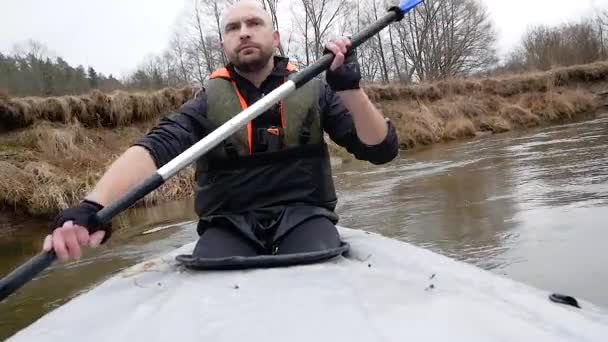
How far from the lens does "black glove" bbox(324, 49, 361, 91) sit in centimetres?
167

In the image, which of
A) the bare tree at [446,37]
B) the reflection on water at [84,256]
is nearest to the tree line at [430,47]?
the bare tree at [446,37]

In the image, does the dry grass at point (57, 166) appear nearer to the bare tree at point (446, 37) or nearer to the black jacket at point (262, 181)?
the black jacket at point (262, 181)

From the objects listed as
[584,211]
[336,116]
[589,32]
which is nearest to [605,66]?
[589,32]

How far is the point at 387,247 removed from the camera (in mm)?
1678

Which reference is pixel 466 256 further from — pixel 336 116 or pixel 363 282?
pixel 363 282

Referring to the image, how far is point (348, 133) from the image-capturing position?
1877mm

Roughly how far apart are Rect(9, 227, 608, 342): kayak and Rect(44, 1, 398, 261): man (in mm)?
295

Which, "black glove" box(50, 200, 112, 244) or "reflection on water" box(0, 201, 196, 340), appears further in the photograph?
"reflection on water" box(0, 201, 196, 340)

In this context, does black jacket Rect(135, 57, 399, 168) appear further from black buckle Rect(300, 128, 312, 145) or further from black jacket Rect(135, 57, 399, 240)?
black buckle Rect(300, 128, 312, 145)

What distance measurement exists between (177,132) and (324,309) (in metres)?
1.01

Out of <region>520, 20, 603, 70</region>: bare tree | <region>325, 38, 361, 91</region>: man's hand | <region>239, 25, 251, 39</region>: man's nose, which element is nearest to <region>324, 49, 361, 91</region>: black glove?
<region>325, 38, 361, 91</region>: man's hand

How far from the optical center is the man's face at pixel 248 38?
6.11ft

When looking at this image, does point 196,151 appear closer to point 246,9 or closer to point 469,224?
point 246,9

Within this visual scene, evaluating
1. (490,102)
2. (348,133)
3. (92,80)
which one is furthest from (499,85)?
(348,133)
